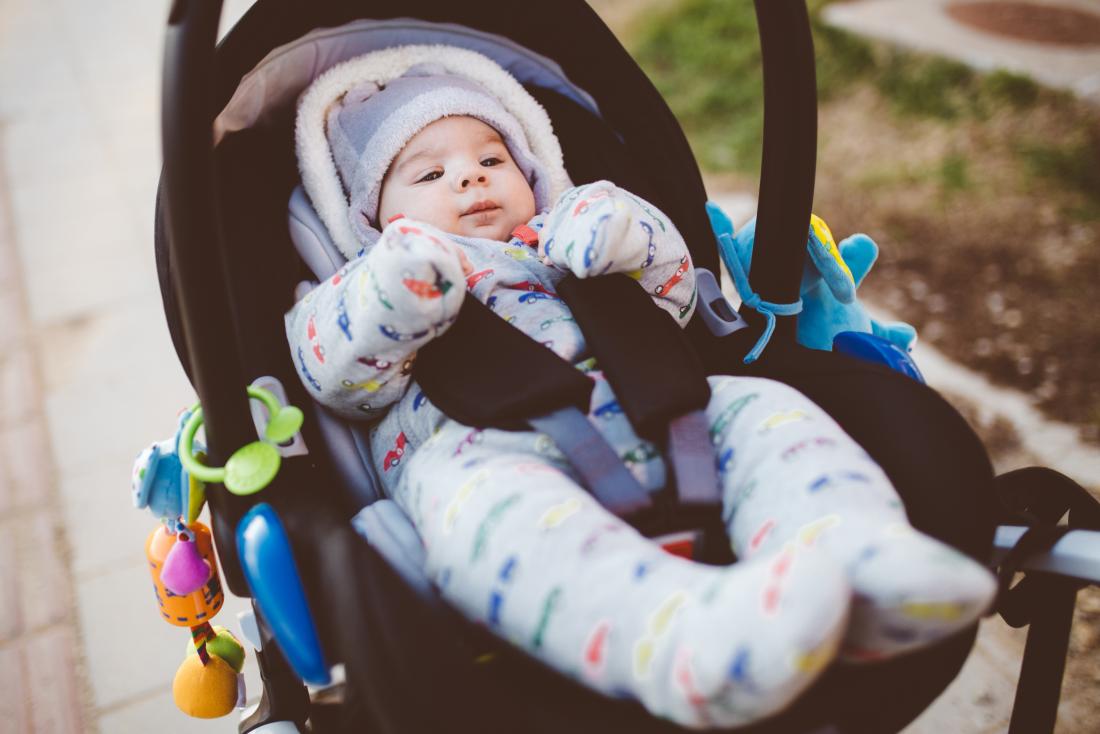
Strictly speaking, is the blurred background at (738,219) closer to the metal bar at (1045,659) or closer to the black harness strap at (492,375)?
the metal bar at (1045,659)

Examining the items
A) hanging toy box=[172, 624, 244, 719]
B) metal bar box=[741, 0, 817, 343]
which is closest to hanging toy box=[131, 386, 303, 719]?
hanging toy box=[172, 624, 244, 719]

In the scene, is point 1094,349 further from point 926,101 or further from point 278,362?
point 278,362

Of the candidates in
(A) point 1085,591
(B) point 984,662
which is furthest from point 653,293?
(A) point 1085,591

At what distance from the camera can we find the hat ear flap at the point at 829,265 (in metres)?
1.18

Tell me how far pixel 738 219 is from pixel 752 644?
7.17ft

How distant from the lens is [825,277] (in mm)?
1198

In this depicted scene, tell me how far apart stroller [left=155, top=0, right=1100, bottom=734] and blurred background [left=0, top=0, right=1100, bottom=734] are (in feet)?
2.08

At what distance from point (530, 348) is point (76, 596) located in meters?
1.33

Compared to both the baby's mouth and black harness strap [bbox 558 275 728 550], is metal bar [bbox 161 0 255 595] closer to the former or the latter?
black harness strap [bbox 558 275 728 550]

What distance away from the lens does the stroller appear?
0.76 m

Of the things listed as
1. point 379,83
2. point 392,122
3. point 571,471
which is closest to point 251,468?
point 571,471

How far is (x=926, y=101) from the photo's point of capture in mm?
2926

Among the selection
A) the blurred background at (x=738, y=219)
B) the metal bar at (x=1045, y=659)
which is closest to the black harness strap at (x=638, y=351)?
the metal bar at (x=1045, y=659)

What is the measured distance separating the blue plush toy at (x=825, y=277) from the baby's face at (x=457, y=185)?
0.29 metres
